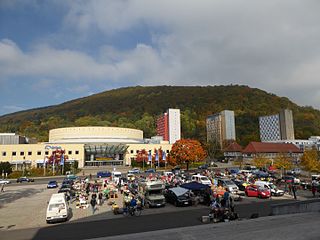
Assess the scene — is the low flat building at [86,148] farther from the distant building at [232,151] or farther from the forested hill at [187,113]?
the forested hill at [187,113]

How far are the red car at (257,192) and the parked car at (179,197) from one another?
801 centimetres

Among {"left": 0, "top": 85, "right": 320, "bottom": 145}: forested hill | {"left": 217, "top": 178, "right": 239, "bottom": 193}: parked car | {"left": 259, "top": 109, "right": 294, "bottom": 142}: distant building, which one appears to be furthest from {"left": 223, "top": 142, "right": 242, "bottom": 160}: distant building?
{"left": 217, "top": 178, "right": 239, "bottom": 193}: parked car

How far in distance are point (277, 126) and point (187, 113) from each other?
54.7 metres

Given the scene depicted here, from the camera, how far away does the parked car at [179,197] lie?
70.5 ft

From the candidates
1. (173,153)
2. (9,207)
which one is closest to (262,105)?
(173,153)

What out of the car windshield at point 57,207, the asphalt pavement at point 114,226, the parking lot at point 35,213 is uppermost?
the car windshield at point 57,207

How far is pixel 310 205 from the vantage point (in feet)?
55.3

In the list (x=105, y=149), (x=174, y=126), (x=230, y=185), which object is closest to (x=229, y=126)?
(x=174, y=126)

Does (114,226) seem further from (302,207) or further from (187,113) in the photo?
(187,113)

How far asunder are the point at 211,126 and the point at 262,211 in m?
127

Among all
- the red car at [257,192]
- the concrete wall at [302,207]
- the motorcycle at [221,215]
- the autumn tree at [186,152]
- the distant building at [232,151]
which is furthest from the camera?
the distant building at [232,151]

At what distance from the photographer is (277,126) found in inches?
5187

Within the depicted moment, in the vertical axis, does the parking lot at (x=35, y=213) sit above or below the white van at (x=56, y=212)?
below

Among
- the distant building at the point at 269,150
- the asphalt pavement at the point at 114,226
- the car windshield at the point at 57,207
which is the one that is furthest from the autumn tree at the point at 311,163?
the car windshield at the point at 57,207
